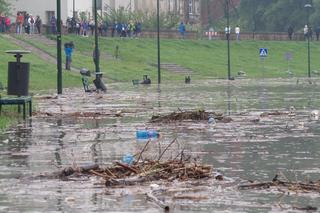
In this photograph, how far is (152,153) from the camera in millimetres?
19812

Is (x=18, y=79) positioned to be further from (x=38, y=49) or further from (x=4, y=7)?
(x=4, y=7)

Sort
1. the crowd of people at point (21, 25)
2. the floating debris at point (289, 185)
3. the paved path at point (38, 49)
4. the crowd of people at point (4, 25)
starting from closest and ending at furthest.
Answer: the floating debris at point (289, 185) < the paved path at point (38, 49) < the crowd of people at point (4, 25) < the crowd of people at point (21, 25)

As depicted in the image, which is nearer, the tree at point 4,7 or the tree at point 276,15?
the tree at point 4,7

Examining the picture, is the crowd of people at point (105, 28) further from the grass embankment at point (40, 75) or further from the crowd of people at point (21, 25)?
the grass embankment at point (40, 75)

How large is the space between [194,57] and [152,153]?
73388mm

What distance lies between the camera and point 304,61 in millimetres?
102562

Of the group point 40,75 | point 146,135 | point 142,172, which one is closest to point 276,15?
point 40,75

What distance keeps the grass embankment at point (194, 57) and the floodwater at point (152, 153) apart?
39659 millimetres

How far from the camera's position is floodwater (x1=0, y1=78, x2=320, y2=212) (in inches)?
537

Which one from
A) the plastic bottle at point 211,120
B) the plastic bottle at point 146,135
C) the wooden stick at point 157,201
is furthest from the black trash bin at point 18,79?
the wooden stick at point 157,201

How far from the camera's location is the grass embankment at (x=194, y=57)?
255 feet

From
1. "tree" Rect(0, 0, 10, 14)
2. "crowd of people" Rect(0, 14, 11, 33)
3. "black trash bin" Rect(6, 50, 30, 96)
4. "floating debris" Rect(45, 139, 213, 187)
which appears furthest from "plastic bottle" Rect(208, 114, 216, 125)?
"tree" Rect(0, 0, 10, 14)

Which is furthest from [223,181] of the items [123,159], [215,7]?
[215,7]

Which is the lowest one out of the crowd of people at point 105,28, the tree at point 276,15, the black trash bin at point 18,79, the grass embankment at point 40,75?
the grass embankment at point 40,75
